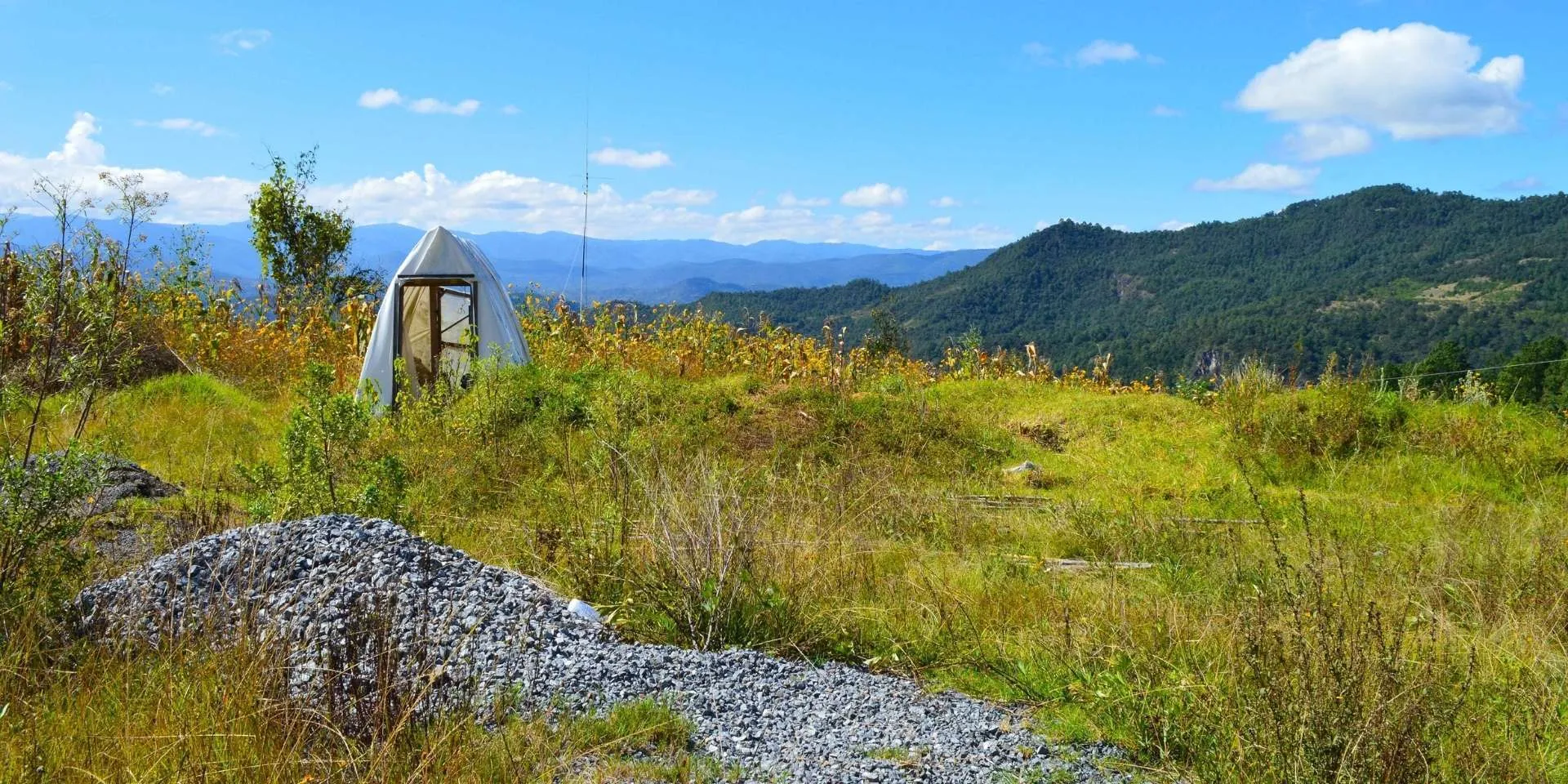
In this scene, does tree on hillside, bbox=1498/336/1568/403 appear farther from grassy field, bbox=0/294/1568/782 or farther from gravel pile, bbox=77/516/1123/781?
gravel pile, bbox=77/516/1123/781

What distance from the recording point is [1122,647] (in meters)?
3.48

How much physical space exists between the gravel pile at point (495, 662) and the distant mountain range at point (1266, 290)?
44.2 metres

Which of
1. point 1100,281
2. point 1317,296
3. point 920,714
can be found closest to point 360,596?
point 920,714

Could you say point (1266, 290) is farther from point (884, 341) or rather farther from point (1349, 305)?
point (884, 341)

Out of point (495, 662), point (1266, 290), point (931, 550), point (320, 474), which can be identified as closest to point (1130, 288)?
point (1266, 290)

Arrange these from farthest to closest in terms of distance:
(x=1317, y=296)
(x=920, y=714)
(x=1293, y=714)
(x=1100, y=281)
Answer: (x=1100, y=281) → (x=1317, y=296) → (x=920, y=714) → (x=1293, y=714)

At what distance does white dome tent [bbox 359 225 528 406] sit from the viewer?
371 inches

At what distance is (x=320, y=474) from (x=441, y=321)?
19.5ft

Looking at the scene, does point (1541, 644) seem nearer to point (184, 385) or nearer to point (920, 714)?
point (920, 714)

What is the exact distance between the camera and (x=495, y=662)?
3393 mm

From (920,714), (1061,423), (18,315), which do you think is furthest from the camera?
(1061,423)

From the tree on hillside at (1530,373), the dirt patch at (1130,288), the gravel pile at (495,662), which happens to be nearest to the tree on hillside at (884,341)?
the tree on hillside at (1530,373)

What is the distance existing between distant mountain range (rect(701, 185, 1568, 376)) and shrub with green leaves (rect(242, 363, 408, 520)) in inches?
1675

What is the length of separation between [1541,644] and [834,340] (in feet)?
30.0
